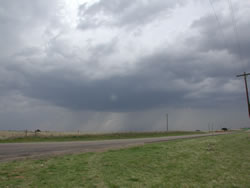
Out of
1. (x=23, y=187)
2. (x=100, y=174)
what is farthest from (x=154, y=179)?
(x=23, y=187)

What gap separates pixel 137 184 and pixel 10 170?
6181 millimetres

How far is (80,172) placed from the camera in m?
9.27

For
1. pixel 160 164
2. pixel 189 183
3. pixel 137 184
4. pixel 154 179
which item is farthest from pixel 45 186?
pixel 160 164

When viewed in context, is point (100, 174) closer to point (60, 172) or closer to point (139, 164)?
point (60, 172)

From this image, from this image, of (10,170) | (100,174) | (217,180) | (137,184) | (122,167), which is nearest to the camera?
(137,184)

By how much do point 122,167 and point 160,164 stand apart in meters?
2.17

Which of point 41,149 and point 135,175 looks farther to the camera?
point 41,149

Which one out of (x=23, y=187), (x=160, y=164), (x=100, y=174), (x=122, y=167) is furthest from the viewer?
(x=160, y=164)

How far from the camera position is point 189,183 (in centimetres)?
766

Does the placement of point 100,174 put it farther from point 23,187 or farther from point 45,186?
point 23,187

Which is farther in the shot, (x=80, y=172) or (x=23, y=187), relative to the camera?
(x=80, y=172)

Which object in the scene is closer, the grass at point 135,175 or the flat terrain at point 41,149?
the grass at point 135,175

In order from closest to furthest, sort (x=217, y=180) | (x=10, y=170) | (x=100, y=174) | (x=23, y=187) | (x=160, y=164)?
1. (x=23, y=187)
2. (x=217, y=180)
3. (x=100, y=174)
4. (x=10, y=170)
5. (x=160, y=164)

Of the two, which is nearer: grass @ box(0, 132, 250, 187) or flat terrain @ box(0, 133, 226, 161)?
grass @ box(0, 132, 250, 187)
